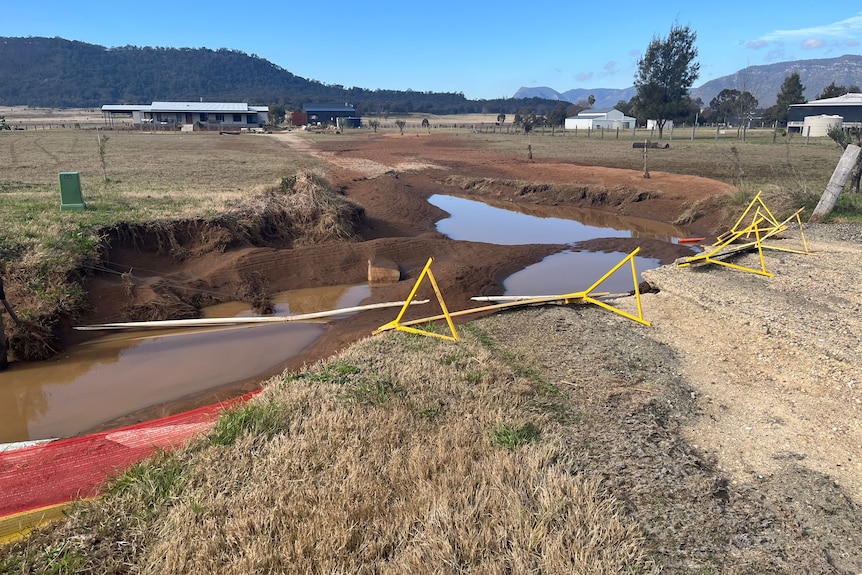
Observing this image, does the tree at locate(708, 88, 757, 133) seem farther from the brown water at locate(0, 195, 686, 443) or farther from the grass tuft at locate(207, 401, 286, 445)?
the grass tuft at locate(207, 401, 286, 445)

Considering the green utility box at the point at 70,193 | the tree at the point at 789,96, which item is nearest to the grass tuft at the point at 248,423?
the green utility box at the point at 70,193

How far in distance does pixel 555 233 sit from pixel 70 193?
14324 mm

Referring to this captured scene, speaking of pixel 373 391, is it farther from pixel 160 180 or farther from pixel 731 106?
pixel 731 106

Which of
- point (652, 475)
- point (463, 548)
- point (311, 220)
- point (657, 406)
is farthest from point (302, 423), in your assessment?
point (311, 220)

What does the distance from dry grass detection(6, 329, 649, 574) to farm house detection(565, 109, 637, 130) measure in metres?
79.1

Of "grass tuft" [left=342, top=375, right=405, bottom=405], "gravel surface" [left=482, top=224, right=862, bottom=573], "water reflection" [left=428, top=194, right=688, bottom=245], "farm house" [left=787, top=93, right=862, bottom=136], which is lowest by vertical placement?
"gravel surface" [left=482, top=224, right=862, bottom=573]

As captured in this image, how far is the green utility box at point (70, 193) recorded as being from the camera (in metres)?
13.7

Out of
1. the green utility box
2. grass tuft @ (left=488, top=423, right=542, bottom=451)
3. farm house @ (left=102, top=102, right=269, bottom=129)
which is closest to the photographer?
grass tuft @ (left=488, top=423, right=542, bottom=451)

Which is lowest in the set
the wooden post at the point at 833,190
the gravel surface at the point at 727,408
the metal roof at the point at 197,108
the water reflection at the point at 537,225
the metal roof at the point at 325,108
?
the gravel surface at the point at 727,408

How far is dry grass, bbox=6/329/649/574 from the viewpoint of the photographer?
11.8ft

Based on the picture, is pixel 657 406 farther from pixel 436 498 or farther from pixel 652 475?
pixel 436 498

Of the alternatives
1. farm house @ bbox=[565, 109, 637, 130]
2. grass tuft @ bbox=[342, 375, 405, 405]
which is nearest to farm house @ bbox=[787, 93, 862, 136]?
farm house @ bbox=[565, 109, 637, 130]

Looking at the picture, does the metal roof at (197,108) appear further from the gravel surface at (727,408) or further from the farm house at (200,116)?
the gravel surface at (727,408)

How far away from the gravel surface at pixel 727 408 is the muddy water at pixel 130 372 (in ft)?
13.4
